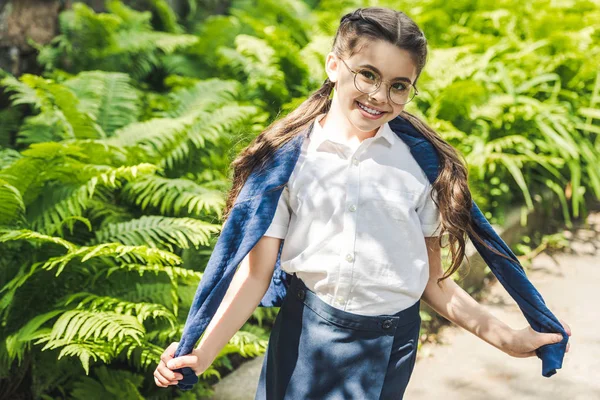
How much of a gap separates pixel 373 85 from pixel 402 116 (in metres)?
0.30

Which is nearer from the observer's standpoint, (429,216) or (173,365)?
(173,365)

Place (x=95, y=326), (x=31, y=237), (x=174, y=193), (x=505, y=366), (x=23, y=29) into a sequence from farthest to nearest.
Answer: (x=23, y=29), (x=505, y=366), (x=174, y=193), (x=31, y=237), (x=95, y=326)

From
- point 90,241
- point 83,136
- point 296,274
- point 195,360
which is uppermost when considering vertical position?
point 296,274

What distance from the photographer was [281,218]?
184cm

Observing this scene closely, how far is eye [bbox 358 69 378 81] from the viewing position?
174cm

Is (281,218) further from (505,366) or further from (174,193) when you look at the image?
(505,366)

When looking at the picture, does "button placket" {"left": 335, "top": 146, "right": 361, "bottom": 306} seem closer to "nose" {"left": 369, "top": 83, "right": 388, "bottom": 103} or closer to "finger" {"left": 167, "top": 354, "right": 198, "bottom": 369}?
"nose" {"left": 369, "top": 83, "right": 388, "bottom": 103}

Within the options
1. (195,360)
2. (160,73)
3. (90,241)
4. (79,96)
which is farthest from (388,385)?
(160,73)

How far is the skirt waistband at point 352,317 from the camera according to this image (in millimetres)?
1800

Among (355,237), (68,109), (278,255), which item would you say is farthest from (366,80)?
(68,109)

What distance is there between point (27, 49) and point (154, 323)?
2.80 metres

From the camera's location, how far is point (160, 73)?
5.84 m

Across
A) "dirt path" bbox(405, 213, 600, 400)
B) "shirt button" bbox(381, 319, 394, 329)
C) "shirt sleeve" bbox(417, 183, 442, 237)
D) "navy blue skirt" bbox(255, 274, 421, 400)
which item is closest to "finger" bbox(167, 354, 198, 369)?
"navy blue skirt" bbox(255, 274, 421, 400)

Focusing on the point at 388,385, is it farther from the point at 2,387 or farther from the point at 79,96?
the point at 79,96
